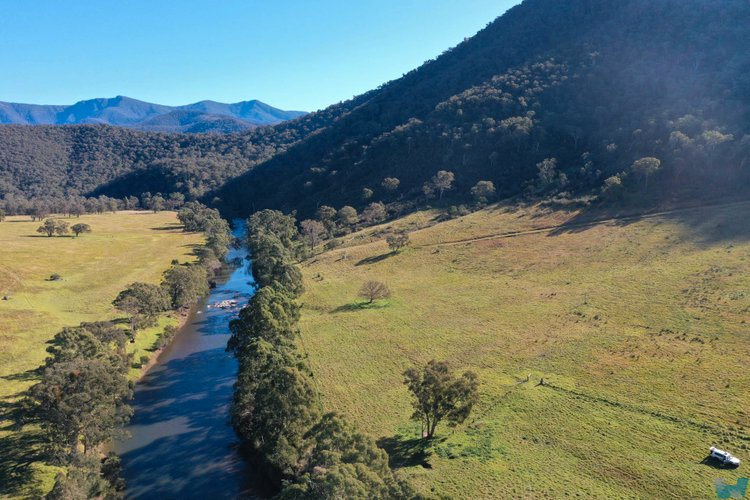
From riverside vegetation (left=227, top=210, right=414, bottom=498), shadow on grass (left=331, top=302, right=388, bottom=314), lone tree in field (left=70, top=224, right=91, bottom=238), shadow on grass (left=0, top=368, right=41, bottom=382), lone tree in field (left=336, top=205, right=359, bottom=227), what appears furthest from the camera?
lone tree in field (left=336, top=205, right=359, bottom=227)

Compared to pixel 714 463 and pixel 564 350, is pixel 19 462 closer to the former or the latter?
pixel 564 350

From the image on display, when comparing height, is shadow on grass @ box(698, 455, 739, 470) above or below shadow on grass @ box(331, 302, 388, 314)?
below

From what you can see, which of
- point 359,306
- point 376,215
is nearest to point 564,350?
point 359,306

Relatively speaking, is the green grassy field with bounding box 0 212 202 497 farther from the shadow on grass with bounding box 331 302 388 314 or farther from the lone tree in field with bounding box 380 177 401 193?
the lone tree in field with bounding box 380 177 401 193

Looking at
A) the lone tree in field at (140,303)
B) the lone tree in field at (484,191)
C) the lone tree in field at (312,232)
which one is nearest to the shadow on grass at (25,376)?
the lone tree in field at (140,303)

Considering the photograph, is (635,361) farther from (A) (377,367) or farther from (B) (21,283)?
(B) (21,283)

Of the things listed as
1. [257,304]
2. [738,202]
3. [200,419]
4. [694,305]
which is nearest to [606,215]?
[738,202]

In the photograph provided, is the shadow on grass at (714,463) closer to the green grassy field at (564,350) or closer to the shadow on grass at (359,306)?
the green grassy field at (564,350)

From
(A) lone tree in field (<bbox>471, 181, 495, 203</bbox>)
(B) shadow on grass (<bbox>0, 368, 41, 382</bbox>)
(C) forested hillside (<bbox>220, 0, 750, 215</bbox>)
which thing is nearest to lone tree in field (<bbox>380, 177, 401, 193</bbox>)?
(C) forested hillside (<bbox>220, 0, 750, 215</bbox>)
